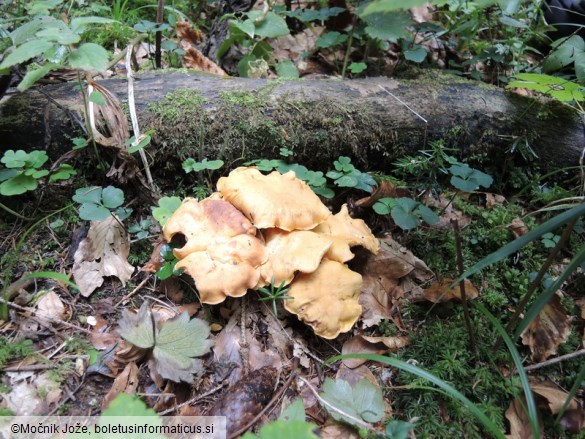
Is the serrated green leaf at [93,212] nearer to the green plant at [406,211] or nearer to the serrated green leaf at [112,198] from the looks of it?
the serrated green leaf at [112,198]

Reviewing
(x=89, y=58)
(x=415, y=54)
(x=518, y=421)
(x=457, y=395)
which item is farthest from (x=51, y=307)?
(x=415, y=54)

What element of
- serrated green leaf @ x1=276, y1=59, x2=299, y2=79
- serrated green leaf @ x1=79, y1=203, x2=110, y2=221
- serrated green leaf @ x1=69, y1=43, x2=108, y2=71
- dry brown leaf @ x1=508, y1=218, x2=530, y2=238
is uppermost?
serrated green leaf @ x1=69, y1=43, x2=108, y2=71

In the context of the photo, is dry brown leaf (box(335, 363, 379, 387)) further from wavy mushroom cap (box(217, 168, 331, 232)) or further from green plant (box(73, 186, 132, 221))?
green plant (box(73, 186, 132, 221))

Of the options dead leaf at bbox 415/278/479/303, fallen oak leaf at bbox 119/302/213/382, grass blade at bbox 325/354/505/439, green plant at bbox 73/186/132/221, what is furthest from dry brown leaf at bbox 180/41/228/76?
grass blade at bbox 325/354/505/439

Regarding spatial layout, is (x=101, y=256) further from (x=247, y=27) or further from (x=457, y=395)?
(x=247, y=27)

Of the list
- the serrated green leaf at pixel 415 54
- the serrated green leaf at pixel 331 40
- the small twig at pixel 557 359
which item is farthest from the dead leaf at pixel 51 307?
the serrated green leaf at pixel 415 54

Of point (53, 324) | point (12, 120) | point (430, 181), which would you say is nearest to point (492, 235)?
point (430, 181)

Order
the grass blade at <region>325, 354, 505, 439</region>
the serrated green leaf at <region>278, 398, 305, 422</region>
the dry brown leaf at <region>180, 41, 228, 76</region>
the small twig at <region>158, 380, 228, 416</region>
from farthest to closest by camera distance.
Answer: the dry brown leaf at <region>180, 41, 228, 76</region> < the small twig at <region>158, 380, 228, 416</region> < the serrated green leaf at <region>278, 398, 305, 422</region> < the grass blade at <region>325, 354, 505, 439</region>
